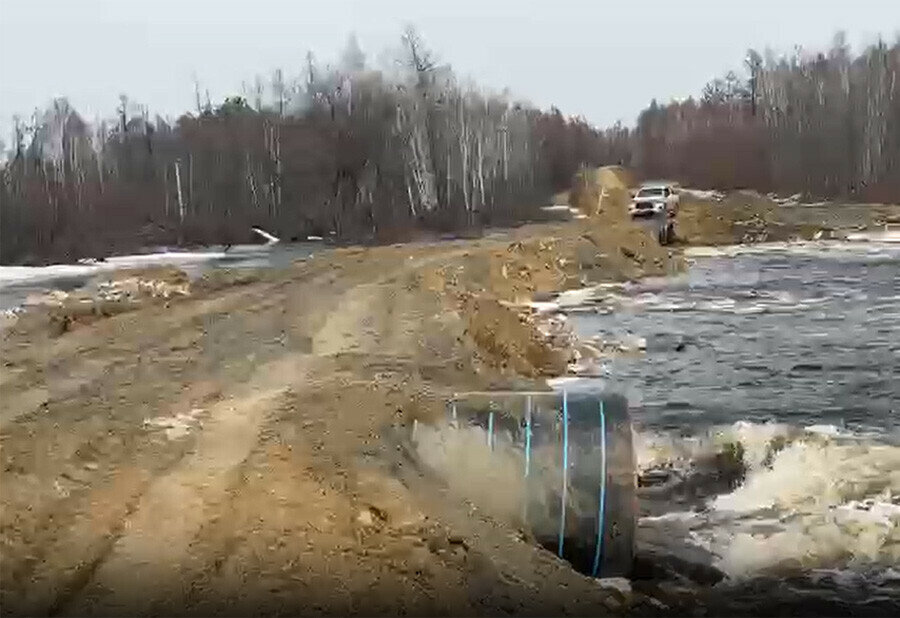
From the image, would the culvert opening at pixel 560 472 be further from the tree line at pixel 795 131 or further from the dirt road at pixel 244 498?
the tree line at pixel 795 131

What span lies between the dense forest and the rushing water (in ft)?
77.8

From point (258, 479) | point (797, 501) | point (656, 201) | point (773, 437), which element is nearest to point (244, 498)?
point (258, 479)

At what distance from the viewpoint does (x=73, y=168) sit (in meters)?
58.8

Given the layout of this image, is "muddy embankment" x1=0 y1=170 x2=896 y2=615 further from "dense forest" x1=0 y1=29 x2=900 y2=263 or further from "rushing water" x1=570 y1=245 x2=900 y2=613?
"dense forest" x1=0 y1=29 x2=900 y2=263

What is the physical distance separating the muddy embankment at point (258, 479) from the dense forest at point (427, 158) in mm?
28666

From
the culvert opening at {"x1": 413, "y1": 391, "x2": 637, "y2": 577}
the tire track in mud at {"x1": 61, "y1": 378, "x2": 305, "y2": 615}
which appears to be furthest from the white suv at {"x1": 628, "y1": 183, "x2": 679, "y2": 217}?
the culvert opening at {"x1": 413, "y1": 391, "x2": 637, "y2": 577}

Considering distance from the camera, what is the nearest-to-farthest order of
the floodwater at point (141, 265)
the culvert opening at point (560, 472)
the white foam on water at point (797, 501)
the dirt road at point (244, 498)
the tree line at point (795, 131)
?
the dirt road at point (244, 498), the culvert opening at point (560, 472), the white foam on water at point (797, 501), the floodwater at point (141, 265), the tree line at point (795, 131)

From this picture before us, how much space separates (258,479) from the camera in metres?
6.39

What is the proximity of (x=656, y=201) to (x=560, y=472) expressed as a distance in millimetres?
39136

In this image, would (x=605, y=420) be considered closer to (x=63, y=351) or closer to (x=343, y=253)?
(x=63, y=351)

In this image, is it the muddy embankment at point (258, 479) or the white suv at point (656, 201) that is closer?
the muddy embankment at point (258, 479)

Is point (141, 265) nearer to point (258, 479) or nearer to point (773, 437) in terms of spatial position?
point (773, 437)

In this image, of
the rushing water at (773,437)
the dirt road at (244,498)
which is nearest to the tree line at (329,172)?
the rushing water at (773,437)

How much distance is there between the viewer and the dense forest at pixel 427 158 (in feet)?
144
